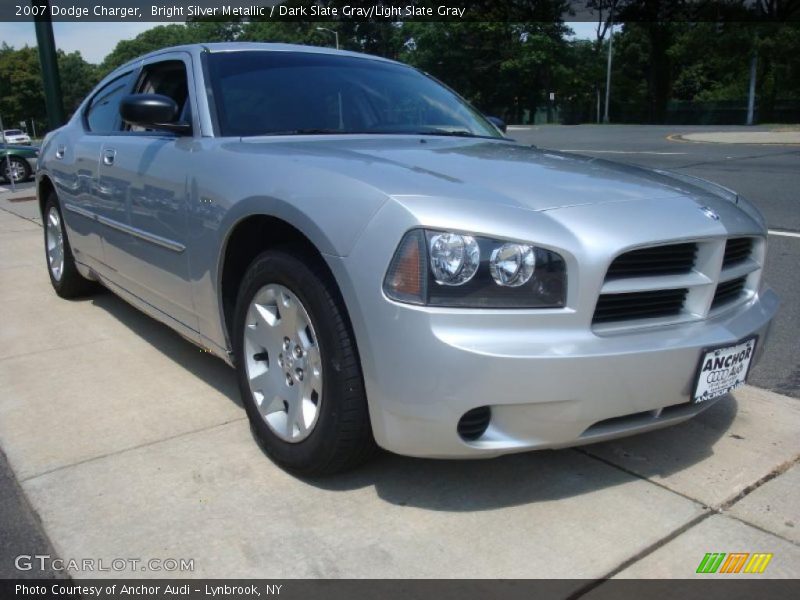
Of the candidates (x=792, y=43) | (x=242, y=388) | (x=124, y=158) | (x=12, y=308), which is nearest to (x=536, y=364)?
(x=242, y=388)

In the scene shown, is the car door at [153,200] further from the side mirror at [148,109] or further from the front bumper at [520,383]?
the front bumper at [520,383]

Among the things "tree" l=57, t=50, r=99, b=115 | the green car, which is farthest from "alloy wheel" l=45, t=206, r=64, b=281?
"tree" l=57, t=50, r=99, b=115

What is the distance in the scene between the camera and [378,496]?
249 centimetres

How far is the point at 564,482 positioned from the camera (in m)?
2.55

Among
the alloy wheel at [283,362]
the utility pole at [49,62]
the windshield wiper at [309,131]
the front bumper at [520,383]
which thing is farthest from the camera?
the utility pole at [49,62]

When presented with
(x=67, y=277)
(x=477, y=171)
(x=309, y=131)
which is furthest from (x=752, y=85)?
(x=477, y=171)

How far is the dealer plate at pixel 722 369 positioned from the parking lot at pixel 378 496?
38cm

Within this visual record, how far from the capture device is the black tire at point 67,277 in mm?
4941

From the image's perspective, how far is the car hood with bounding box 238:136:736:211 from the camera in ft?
7.43

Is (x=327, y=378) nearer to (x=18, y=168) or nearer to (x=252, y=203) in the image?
(x=252, y=203)

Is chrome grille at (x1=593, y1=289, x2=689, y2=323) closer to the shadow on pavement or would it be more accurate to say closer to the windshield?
the shadow on pavement

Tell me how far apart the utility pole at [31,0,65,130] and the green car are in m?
6.95

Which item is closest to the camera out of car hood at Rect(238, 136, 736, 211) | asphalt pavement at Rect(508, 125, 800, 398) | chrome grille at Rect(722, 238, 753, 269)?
car hood at Rect(238, 136, 736, 211)

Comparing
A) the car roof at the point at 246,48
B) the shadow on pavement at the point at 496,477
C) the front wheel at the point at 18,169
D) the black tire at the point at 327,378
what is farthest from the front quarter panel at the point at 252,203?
the front wheel at the point at 18,169
